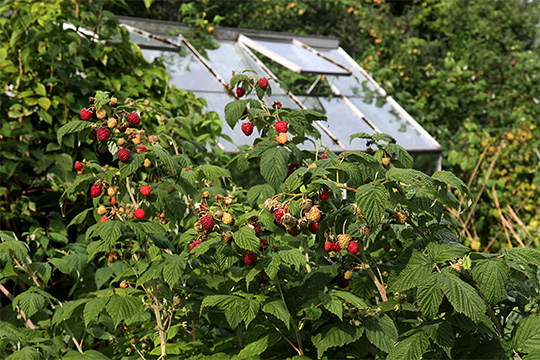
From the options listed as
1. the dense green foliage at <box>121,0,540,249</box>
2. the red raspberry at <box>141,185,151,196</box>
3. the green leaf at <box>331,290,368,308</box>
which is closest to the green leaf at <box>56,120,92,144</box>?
the red raspberry at <box>141,185,151,196</box>

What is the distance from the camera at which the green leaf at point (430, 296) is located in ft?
4.78

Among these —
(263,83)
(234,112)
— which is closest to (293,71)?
(263,83)

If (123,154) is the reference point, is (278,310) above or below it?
below

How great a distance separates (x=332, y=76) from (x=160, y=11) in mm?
7963

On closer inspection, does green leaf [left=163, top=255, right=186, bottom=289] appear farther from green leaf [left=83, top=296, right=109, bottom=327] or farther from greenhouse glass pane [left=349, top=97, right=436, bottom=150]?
greenhouse glass pane [left=349, top=97, right=436, bottom=150]

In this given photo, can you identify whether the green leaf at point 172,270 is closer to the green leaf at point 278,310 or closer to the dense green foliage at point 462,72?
the green leaf at point 278,310

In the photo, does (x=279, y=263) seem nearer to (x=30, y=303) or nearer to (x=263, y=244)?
(x=263, y=244)

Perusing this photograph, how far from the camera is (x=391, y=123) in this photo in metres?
5.73

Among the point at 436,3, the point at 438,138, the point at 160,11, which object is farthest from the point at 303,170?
the point at 436,3

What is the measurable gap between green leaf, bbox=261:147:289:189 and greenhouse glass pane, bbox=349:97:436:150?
379cm

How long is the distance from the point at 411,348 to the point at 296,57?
199 inches

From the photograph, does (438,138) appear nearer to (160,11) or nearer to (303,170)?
(303,170)

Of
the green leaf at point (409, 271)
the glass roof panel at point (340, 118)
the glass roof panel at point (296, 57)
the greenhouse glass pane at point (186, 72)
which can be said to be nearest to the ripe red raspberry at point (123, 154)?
the green leaf at point (409, 271)

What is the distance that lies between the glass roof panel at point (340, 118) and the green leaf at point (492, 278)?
3.42 metres
